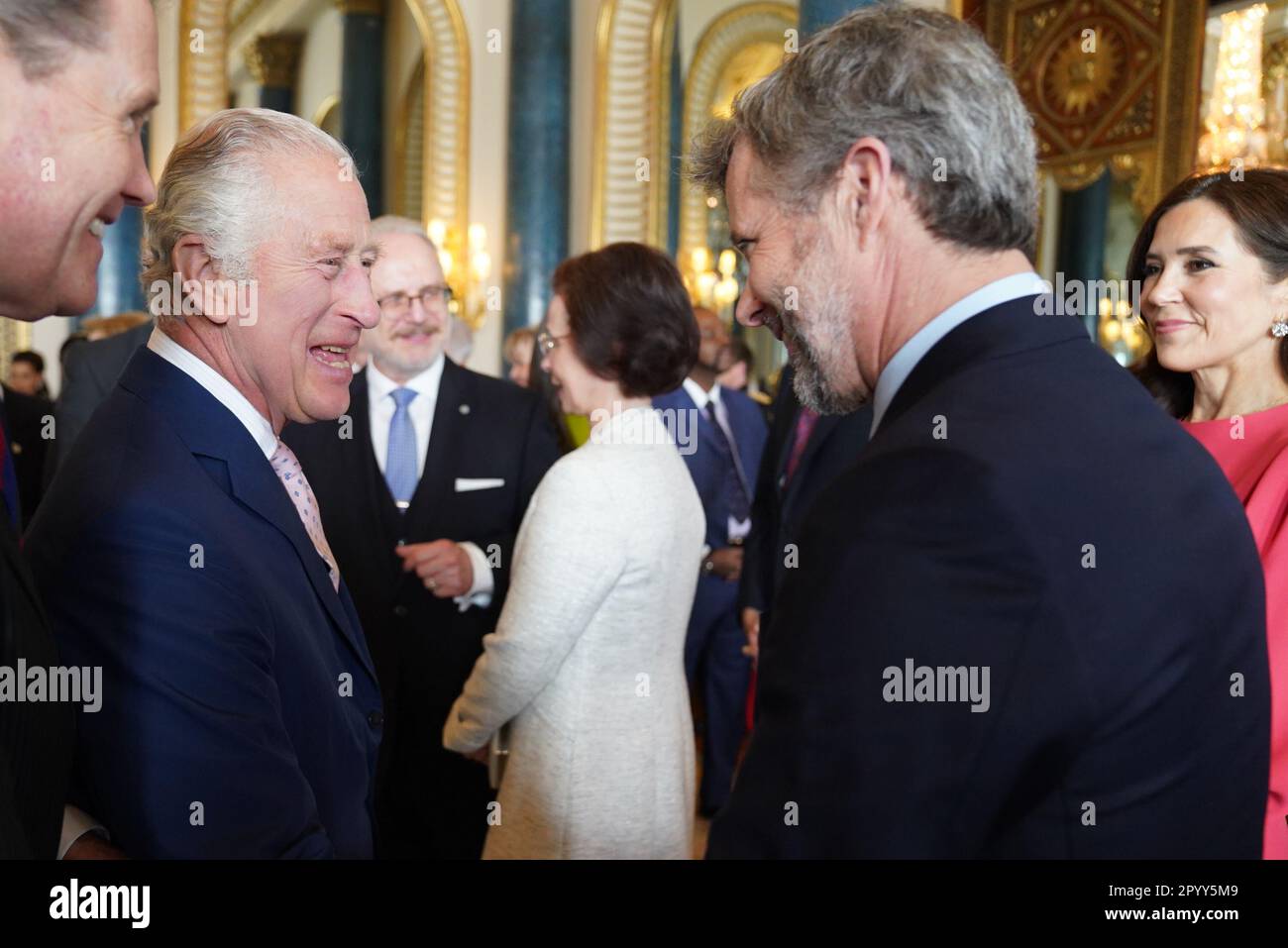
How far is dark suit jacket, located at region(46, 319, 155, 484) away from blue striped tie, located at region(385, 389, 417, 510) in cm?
176

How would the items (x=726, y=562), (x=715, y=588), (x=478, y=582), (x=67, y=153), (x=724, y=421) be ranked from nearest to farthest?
(x=67, y=153) < (x=478, y=582) < (x=726, y=562) < (x=715, y=588) < (x=724, y=421)

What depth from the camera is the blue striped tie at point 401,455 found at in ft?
10.8

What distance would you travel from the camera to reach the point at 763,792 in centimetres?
103

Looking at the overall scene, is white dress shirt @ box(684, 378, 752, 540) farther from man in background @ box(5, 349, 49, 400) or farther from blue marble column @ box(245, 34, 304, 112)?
blue marble column @ box(245, 34, 304, 112)

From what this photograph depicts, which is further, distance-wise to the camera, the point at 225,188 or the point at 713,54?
the point at 713,54

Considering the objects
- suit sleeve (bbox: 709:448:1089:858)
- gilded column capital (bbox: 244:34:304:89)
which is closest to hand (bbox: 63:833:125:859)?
suit sleeve (bbox: 709:448:1089:858)

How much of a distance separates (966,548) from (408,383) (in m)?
2.58

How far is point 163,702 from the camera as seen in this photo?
4.50 feet

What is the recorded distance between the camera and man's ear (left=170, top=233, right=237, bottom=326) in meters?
1.62

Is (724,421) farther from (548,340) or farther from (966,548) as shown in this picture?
(966,548)

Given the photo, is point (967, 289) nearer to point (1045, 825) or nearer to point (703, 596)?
Answer: point (1045, 825)

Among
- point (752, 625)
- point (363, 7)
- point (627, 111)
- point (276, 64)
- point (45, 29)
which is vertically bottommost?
point (752, 625)

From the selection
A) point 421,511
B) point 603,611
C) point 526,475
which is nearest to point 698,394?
point 526,475
